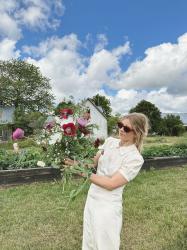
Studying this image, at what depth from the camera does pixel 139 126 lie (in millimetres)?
2623

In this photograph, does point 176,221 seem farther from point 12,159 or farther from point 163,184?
point 12,159

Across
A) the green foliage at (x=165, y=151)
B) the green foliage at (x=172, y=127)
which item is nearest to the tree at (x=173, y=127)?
the green foliage at (x=172, y=127)

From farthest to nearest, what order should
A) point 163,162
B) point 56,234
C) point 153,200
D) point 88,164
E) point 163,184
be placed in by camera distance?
point 163,162 < point 163,184 < point 153,200 < point 56,234 < point 88,164

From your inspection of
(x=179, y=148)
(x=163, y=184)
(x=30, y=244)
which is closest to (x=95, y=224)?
(x=30, y=244)

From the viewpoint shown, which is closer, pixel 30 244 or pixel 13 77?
pixel 30 244

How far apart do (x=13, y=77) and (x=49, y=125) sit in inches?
2000

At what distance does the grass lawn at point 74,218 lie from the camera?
171 inches

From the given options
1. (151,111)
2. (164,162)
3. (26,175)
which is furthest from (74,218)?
(151,111)

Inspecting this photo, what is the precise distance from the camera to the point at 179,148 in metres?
11.9

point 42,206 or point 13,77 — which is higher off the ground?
point 13,77

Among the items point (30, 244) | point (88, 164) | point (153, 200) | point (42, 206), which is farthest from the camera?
point (153, 200)

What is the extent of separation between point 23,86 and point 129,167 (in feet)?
161

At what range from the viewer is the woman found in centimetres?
258

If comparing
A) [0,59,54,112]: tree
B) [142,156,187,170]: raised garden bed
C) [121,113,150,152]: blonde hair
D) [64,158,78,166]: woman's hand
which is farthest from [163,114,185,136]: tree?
[64,158,78,166]: woman's hand
